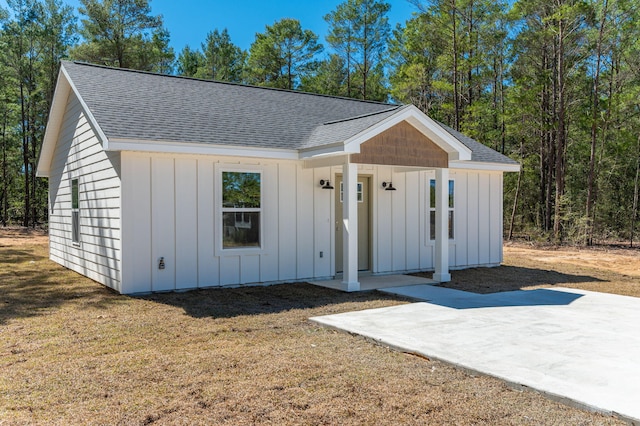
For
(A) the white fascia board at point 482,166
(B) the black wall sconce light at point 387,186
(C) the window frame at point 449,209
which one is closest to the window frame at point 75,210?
(B) the black wall sconce light at point 387,186

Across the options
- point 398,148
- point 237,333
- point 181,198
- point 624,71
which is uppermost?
point 624,71

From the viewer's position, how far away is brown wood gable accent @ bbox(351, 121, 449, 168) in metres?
8.39

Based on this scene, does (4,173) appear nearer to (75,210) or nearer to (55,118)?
(55,118)

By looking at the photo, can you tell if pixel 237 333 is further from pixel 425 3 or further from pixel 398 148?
pixel 425 3

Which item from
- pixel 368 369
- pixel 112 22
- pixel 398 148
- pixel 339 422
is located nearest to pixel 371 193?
pixel 398 148

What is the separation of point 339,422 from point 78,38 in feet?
101

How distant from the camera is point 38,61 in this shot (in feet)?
89.0

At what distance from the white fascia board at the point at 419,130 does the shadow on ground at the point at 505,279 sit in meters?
2.37

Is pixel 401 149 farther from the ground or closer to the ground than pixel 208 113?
closer to the ground

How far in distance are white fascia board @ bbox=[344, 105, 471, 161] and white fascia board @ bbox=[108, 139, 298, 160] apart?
1.39m

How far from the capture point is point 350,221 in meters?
8.38

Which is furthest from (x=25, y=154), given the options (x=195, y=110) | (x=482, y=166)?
(x=482, y=166)

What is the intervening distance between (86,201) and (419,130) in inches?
255

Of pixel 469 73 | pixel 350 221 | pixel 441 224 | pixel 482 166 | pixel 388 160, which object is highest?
pixel 469 73
